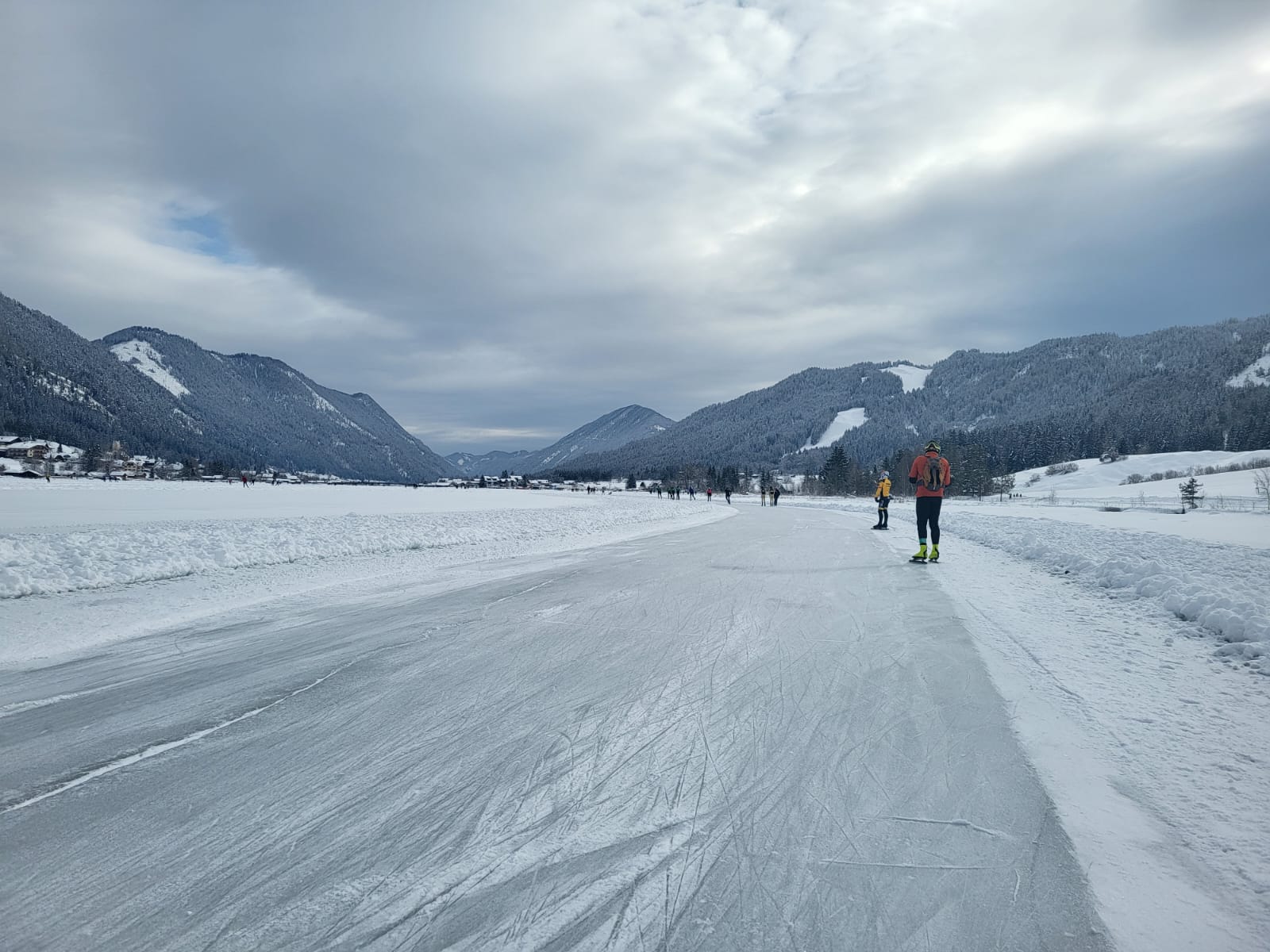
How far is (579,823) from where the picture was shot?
107 inches

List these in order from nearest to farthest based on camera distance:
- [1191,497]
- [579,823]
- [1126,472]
A: [579,823]
[1191,497]
[1126,472]

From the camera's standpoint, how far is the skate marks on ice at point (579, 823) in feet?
6.98

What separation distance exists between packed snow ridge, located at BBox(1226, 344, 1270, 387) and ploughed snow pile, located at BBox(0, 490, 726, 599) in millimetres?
201947

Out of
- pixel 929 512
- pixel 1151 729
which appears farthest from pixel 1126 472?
pixel 1151 729

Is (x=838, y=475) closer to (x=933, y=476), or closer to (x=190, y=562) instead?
(x=933, y=476)

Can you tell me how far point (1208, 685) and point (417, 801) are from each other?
206 inches

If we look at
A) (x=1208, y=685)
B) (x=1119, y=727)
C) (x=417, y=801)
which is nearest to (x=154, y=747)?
(x=417, y=801)

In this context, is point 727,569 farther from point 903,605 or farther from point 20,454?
point 20,454

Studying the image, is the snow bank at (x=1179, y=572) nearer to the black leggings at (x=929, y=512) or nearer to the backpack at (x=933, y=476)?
the black leggings at (x=929, y=512)

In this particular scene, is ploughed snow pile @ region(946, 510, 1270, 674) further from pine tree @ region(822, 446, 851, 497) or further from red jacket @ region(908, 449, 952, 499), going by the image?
pine tree @ region(822, 446, 851, 497)

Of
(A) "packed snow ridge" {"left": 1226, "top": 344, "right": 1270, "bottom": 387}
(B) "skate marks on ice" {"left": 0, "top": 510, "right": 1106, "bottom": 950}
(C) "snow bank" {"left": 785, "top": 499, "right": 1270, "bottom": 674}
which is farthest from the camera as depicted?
(A) "packed snow ridge" {"left": 1226, "top": 344, "right": 1270, "bottom": 387}

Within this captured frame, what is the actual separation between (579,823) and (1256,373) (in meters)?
243

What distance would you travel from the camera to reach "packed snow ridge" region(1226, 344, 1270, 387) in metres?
162

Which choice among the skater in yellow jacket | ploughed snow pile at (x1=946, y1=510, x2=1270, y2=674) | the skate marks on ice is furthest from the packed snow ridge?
the skate marks on ice
